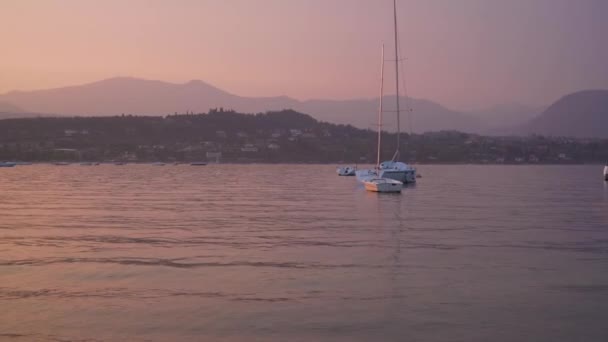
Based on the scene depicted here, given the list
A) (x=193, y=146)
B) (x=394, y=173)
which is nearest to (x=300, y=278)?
(x=394, y=173)

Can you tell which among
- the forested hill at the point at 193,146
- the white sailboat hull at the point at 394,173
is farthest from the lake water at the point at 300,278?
the forested hill at the point at 193,146

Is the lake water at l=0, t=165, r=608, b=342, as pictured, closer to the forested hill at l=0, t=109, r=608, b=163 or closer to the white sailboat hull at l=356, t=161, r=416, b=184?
the white sailboat hull at l=356, t=161, r=416, b=184

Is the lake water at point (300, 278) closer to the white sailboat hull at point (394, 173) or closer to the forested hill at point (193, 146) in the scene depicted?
the white sailboat hull at point (394, 173)

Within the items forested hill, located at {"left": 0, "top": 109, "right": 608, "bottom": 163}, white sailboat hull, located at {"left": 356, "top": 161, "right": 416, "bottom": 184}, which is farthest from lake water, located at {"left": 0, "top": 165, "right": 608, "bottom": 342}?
forested hill, located at {"left": 0, "top": 109, "right": 608, "bottom": 163}

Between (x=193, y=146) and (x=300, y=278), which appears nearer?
(x=300, y=278)

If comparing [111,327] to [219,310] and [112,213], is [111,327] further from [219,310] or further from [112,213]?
[112,213]

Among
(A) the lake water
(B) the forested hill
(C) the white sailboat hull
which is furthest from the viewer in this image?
(B) the forested hill

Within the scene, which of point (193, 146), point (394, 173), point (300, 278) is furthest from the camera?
point (193, 146)

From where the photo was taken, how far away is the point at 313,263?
16.9 meters

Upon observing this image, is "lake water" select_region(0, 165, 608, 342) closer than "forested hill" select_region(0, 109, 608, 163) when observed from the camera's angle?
Yes

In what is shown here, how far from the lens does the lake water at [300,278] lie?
1091 centimetres

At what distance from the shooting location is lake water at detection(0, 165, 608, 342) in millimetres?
10914

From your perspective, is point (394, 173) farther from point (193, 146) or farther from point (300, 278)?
point (193, 146)

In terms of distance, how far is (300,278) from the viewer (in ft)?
48.9
